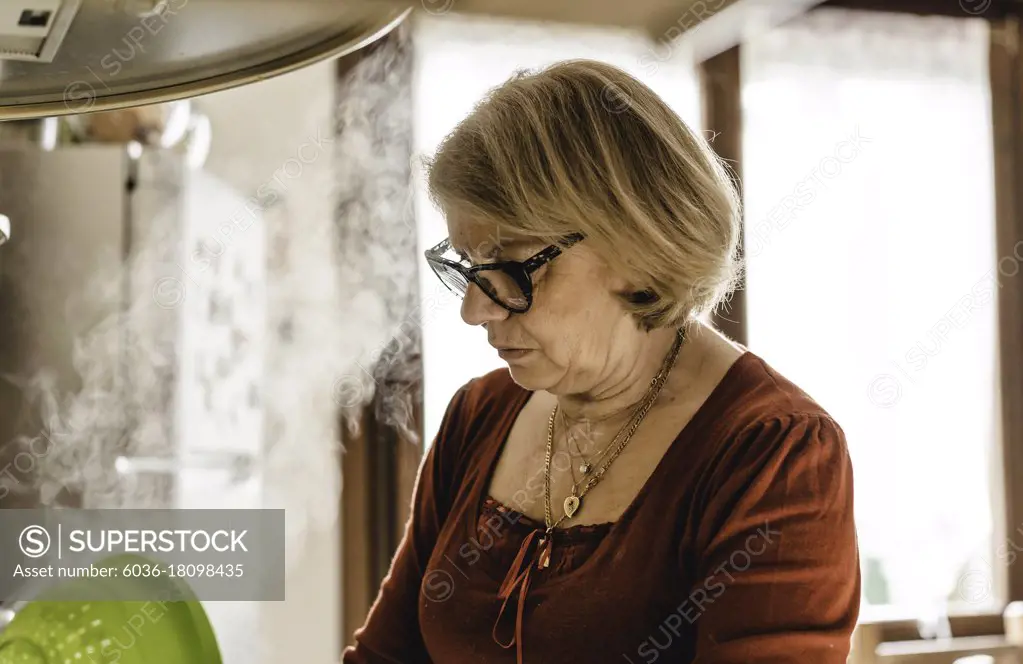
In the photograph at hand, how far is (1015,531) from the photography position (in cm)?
295

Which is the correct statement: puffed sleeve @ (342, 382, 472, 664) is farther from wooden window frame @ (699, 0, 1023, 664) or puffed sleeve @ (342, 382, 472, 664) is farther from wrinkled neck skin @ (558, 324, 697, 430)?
wooden window frame @ (699, 0, 1023, 664)

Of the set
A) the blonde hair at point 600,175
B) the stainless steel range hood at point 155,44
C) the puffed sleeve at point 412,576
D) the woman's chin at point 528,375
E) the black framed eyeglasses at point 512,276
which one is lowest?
the puffed sleeve at point 412,576

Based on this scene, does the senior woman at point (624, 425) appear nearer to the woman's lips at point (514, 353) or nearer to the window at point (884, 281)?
the woman's lips at point (514, 353)

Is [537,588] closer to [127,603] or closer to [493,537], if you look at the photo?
[493,537]

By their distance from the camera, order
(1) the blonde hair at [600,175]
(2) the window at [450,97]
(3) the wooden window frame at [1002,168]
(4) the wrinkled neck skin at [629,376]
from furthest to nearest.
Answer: (3) the wooden window frame at [1002,168] < (2) the window at [450,97] < (4) the wrinkled neck skin at [629,376] < (1) the blonde hair at [600,175]

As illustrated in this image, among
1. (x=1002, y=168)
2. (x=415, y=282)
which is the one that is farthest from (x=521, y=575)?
(x=1002, y=168)

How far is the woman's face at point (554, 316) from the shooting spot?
1066 millimetres

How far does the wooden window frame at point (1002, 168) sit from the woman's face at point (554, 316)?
1.86m

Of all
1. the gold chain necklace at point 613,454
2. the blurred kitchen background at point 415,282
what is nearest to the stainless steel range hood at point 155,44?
the gold chain necklace at point 613,454

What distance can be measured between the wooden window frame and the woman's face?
1863mm

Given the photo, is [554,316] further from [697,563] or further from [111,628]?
[111,628]

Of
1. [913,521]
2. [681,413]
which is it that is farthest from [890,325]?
[681,413]

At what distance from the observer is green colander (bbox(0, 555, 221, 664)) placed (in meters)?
0.95

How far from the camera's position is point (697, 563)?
990 mm
